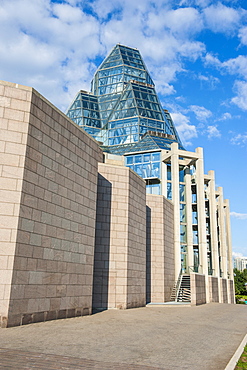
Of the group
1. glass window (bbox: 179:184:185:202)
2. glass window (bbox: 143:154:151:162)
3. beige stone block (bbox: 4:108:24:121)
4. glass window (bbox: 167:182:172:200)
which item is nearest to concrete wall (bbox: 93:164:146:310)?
beige stone block (bbox: 4:108:24:121)

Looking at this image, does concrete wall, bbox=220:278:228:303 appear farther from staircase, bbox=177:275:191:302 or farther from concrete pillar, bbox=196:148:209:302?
staircase, bbox=177:275:191:302

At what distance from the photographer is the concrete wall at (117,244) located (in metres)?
21.8

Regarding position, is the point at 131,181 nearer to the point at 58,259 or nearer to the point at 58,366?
the point at 58,259

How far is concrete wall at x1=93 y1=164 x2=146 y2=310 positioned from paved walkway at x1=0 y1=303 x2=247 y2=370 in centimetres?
724

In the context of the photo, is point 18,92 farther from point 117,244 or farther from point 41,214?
point 117,244

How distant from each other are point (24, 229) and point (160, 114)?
1978 inches

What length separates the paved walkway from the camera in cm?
781

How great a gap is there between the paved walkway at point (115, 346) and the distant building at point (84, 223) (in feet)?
7.87

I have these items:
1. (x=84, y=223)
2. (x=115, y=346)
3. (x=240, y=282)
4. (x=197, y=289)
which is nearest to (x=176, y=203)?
(x=197, y=289)

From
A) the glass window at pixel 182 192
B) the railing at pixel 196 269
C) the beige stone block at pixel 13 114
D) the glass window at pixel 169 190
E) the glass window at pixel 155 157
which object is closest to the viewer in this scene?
the beige stone block at pixel 13 114

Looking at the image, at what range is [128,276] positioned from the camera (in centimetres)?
2253

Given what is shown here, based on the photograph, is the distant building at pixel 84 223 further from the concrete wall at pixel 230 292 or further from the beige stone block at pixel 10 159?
the concrete wall at pixel 230 292

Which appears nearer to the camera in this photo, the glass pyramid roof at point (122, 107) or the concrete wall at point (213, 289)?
the concrete wall at point (213, 289)

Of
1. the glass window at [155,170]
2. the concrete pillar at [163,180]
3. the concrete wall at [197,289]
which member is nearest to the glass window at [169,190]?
the concrete pillar at [163,180]
